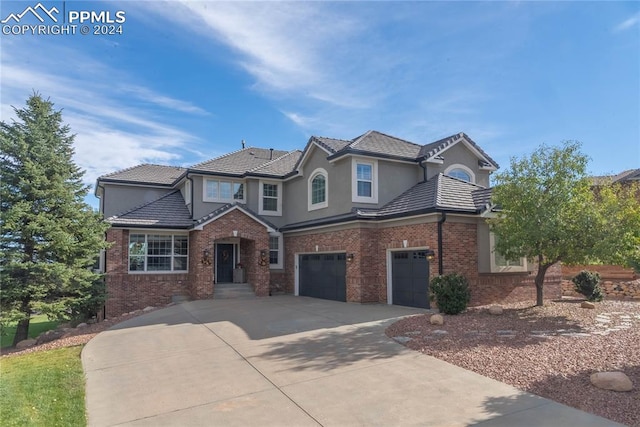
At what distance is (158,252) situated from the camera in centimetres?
1867

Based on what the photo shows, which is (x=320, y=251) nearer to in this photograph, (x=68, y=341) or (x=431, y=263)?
(x=431, y=263)

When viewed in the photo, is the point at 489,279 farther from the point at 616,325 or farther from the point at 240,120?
the point at 240,120

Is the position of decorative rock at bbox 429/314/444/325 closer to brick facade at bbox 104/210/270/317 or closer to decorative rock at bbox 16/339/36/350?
brick facade at bbox 104/210/270/317

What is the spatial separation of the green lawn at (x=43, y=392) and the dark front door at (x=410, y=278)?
9886mm

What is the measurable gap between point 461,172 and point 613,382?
13.6 metres

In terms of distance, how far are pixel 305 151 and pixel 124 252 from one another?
364 inches

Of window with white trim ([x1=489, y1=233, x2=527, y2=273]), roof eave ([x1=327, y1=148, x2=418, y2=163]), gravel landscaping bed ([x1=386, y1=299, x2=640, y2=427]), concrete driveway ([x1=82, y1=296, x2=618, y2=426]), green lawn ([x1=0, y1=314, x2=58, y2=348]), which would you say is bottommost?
green lawn ([x1=0, y1=314, x2=58, y2=348])

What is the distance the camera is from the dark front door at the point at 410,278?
13.7 m

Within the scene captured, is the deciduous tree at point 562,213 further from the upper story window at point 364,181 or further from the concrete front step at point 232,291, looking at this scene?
the concrete front step at point 232,291

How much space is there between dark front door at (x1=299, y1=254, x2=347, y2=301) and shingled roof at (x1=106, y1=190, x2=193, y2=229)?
19.1 feet

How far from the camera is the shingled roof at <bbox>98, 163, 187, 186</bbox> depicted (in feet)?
74.1

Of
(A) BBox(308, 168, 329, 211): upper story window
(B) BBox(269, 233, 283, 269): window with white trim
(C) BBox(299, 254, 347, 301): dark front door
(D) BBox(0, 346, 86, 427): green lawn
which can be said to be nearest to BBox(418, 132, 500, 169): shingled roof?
(A) BBox(308, 168, 329, 211): upper story window

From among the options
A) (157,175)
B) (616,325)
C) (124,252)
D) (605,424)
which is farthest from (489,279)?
(157,175)

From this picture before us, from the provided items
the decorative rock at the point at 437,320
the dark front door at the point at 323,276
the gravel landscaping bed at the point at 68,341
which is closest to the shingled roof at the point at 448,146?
the dark front door at the point at 323,276
